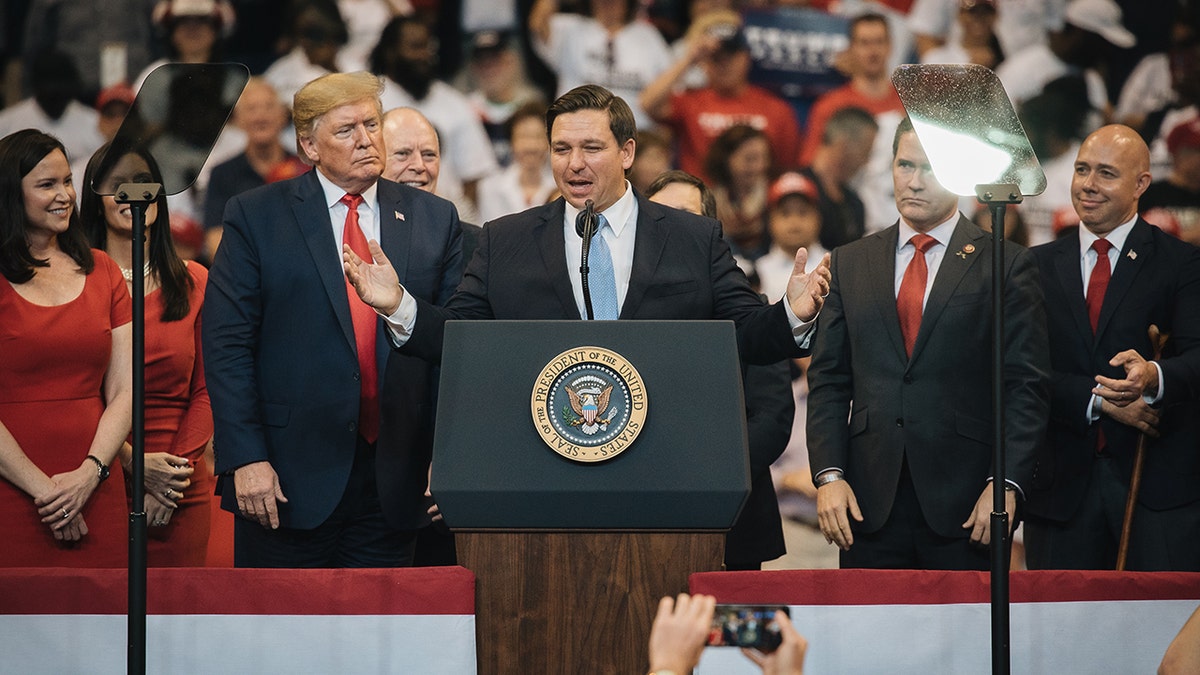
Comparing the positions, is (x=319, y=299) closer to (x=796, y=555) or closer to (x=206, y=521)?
(x=206, y=521)

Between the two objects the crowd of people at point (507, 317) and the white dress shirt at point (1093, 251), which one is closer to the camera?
the crowd of people at point (507, 317)

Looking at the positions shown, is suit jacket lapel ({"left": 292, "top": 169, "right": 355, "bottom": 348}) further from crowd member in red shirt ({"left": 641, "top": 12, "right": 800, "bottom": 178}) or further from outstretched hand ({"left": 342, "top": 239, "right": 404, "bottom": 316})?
crowd member in red shirt ({"left": 641, "top": 12, "right": 800, "bottom": 178})

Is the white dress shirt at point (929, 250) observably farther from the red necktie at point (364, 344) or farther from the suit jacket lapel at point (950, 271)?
the red necktie at point (364, 344)

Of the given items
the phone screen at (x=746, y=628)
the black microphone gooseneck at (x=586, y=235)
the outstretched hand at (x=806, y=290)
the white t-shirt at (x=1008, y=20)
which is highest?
the white t-shirt at (x=1008, y=20)

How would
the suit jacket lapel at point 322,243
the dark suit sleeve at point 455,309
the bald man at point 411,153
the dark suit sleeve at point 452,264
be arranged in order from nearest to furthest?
the dark suit sleeve at point 455,309 < the suit jacket lapel at point 322,243 < the dark suit sleeve at point 452,264 < the bald man at point 411,153

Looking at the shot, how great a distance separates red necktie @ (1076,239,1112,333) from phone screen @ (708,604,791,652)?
7.52ft

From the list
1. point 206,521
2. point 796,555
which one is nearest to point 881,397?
point 206,521

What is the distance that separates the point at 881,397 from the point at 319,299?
54.4 inches

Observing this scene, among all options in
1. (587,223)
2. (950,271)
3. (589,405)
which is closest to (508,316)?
(587,223)

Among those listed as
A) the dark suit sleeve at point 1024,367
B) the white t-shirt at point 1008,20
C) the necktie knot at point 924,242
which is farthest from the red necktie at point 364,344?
the white t-shirt at point 1008,20

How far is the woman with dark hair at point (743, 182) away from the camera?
5.98m

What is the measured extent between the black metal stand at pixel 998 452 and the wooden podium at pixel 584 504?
491 millimetres

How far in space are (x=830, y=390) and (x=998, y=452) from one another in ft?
3.41

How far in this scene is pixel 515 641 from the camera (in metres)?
2.31
